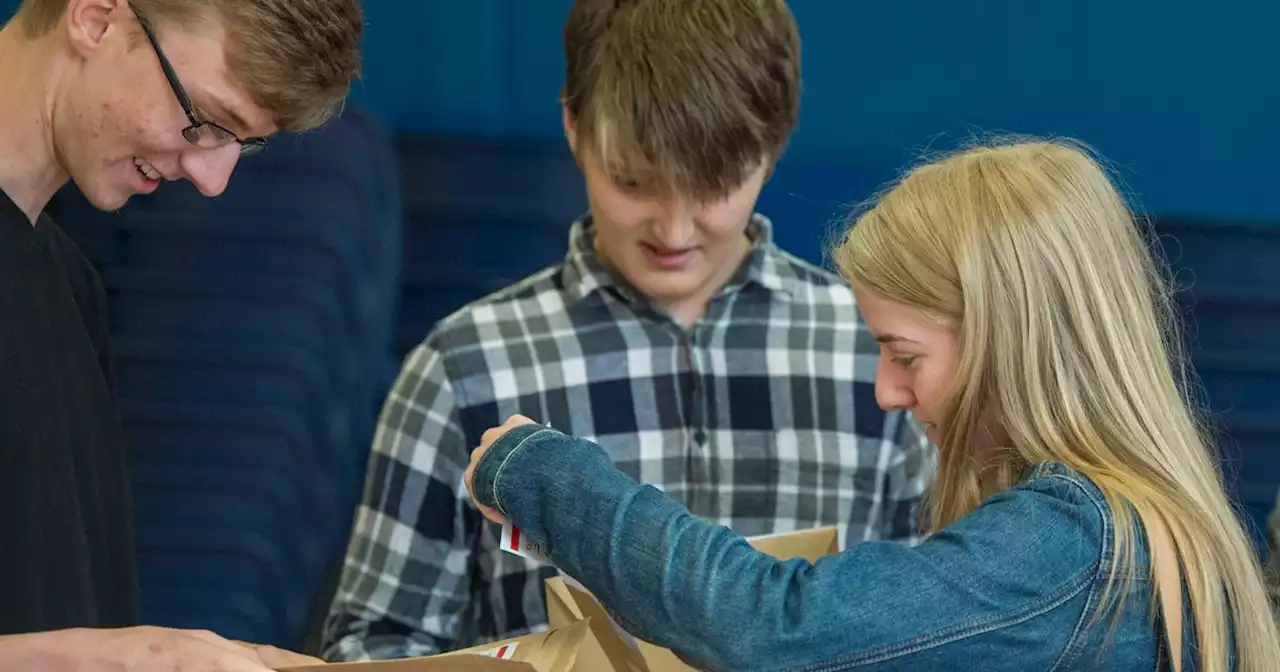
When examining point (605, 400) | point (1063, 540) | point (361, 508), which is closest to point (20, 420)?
point (361, 508)

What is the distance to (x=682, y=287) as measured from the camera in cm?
140

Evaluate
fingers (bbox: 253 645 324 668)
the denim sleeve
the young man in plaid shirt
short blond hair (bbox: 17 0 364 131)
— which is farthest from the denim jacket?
the young man in plaid shirt

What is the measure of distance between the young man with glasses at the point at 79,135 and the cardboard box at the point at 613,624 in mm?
376

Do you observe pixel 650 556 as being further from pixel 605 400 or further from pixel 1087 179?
pixel 605 400

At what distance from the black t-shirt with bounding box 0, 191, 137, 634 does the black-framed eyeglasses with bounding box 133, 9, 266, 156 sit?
6.4 inches

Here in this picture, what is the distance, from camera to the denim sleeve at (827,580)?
0.81m

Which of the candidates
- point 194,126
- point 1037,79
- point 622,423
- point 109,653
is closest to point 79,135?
point 194,126

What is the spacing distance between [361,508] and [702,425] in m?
0.40

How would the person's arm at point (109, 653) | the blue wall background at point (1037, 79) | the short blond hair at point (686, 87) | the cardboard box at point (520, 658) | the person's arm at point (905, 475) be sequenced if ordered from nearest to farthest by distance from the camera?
the cardboard box at point (520, 658)
the person's arm at point (109, 653)
the short blond hair at point (686, 87)
the person's arm at point (905, 475)
the blue wall background at point (1037, 79)

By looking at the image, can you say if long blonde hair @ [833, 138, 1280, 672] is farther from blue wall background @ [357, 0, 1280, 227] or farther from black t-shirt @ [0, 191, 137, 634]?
blue wall background @ [357, 0, 1280, 227]

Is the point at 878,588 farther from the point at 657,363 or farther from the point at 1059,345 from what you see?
the point at 657,363

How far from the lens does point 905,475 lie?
1523 mm

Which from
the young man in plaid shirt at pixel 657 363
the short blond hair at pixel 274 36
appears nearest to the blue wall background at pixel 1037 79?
the young man in plaid shirt at pixel 657 363

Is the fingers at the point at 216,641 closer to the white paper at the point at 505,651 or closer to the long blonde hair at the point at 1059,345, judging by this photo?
the white paper at the point at 505,651
